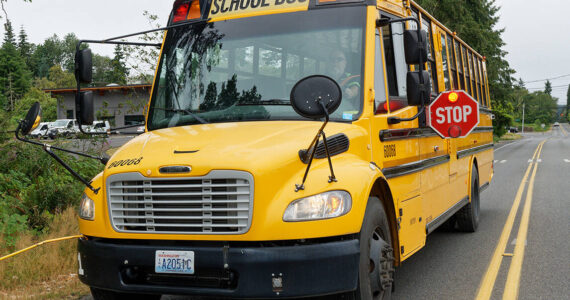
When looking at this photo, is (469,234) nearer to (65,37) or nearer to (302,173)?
(302,173)

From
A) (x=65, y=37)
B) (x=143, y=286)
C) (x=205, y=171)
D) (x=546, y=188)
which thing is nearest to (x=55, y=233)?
(x=143, y=286)

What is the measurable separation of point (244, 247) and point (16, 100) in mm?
7646

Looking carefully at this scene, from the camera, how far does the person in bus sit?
4.92 metres

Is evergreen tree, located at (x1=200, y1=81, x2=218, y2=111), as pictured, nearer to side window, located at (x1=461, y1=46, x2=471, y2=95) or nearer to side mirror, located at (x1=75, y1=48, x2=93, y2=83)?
side mirror, located at (x1=75, y1=48, x2=93, y2=83)

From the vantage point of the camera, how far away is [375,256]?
4406 mm

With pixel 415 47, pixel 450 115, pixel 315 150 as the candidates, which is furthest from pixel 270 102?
pixel 450 115

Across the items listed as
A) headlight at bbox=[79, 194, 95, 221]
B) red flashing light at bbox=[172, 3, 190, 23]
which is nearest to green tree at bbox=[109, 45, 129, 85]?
red flashing light at bbox=[172, 3, 190, 23]

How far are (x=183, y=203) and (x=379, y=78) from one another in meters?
2.10

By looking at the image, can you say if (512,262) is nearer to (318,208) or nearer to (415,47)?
(415,47)

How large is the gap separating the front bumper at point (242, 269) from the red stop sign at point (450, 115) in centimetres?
313

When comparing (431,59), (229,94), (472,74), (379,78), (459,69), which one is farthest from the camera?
(472,74)

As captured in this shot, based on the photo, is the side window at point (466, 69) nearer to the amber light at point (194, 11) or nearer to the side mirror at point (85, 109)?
the amber light at point (194, 11)

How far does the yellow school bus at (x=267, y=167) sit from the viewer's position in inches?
153

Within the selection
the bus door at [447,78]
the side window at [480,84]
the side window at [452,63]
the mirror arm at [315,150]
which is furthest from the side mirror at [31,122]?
the side window at [480,84]
